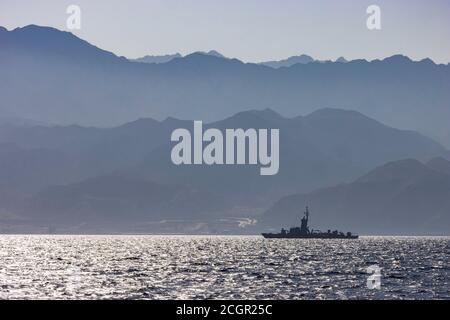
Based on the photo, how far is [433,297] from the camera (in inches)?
4082
